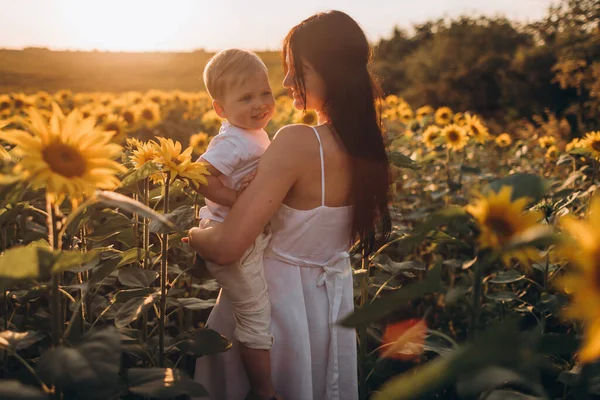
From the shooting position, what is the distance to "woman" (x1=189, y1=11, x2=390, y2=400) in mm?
1814

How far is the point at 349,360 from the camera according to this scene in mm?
2053

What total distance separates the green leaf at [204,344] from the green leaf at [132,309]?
0.15 metres

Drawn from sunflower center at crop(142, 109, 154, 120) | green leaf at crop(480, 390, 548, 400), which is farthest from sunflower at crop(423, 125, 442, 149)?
green leaf at crop(480, 390, 548, 400)

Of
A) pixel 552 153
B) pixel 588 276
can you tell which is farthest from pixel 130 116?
pixel 588 276

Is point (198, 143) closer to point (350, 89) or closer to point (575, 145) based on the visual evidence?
point (575, 145)

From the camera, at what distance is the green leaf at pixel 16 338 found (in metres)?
1.16

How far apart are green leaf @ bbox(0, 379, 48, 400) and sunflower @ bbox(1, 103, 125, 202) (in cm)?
36

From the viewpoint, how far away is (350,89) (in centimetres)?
195

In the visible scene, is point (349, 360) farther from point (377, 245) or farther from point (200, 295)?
point (200, 295)

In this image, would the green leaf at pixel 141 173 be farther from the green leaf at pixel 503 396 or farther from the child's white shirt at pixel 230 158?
the green leaf at pixel 503 396

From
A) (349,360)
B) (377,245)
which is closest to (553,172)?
(377,245)

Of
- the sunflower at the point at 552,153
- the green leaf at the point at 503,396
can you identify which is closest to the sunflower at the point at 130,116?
the sunflower at the point at 552,153

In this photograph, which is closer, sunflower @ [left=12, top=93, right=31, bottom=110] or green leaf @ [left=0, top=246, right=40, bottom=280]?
green leaf @ [left=0, top=246, right=40, bottom=280]

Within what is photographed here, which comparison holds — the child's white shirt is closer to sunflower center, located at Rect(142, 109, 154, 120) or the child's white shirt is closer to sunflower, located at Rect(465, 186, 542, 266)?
sunflower, located at Rect(465, 186, 542, 266)
